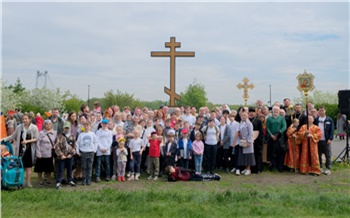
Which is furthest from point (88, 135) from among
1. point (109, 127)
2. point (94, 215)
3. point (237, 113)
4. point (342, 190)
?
point (342, 190)

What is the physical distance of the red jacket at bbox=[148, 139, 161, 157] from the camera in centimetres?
1074

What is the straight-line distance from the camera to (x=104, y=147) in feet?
33.4

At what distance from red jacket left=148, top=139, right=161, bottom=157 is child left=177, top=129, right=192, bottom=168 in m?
0.71

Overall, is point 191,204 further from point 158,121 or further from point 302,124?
point 302,124

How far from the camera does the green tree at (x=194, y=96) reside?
47.4m

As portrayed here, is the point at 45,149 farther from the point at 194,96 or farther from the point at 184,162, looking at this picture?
the point at 194,96

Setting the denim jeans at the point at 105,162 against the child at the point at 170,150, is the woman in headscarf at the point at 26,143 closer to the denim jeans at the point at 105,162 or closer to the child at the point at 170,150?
the denim jeans at the point at 105,162

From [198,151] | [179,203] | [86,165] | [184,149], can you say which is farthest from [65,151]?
[198,151]

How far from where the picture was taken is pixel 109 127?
35.2ft

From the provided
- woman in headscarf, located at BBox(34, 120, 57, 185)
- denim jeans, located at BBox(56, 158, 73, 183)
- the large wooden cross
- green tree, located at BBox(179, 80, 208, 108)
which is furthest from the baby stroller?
green tree, located at BBox(179, 80, 208, 108)

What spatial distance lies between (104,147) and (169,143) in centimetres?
189

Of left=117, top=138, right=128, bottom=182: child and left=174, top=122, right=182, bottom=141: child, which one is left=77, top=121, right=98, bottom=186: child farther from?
left=174, top=122, right=182, bottom=141: child

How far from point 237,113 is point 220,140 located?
4.58ft

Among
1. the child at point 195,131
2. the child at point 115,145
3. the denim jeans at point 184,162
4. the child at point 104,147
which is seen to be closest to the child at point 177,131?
the child at point 195,131
